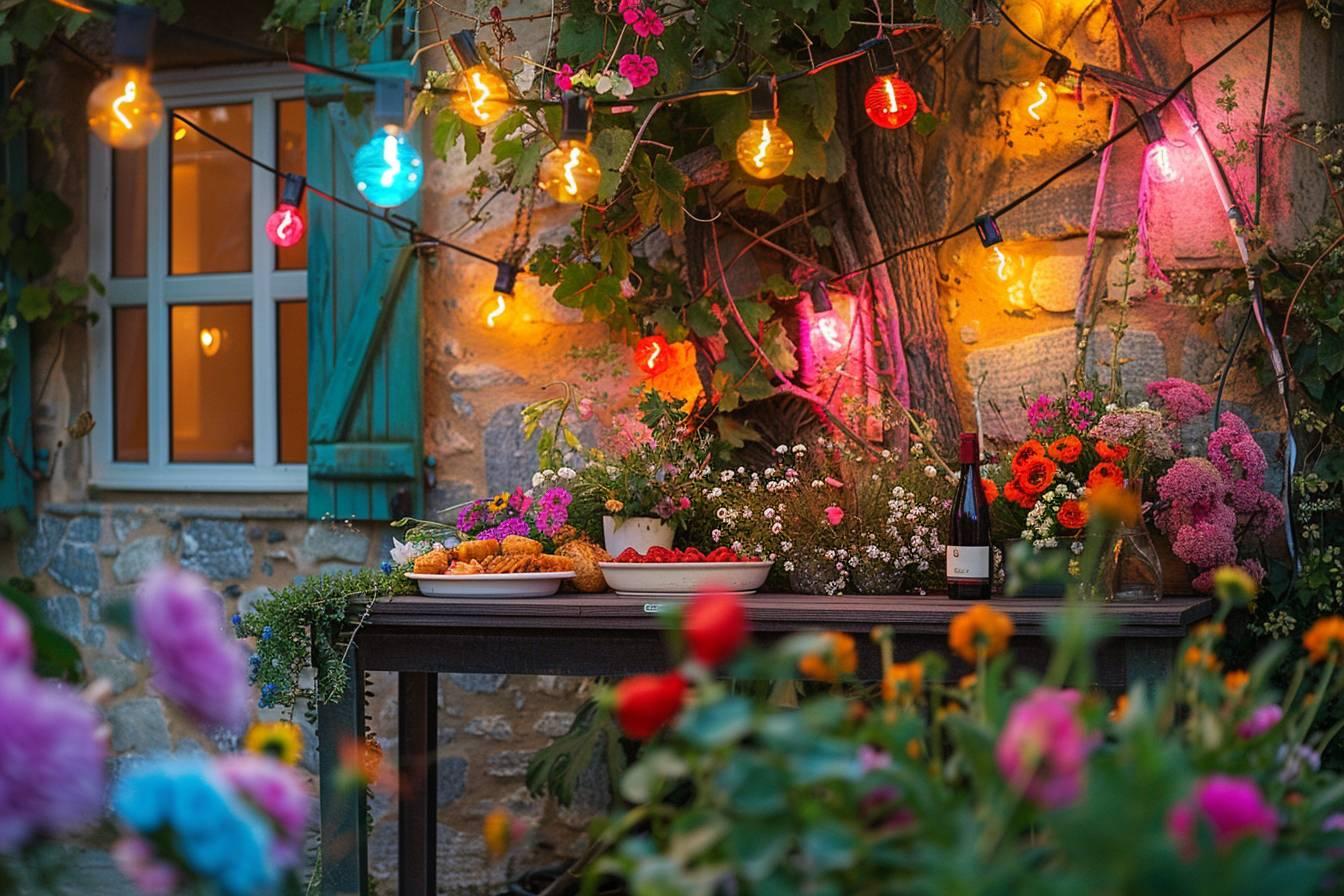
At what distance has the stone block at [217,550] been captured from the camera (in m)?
4.27

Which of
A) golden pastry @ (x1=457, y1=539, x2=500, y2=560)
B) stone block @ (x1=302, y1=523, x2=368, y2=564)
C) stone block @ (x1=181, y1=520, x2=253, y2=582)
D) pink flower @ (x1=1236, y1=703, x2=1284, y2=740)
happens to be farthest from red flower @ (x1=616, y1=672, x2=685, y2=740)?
stone block @ (x1=181, y1=520, x2=253, y2=582)

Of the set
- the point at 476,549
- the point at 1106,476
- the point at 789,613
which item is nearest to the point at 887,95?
the point at 1106,476

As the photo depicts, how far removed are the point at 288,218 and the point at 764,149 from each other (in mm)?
1244

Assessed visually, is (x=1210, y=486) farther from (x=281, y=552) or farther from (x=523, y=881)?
(x=281, y=552)

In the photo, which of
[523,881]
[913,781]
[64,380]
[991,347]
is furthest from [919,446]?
[64,380]

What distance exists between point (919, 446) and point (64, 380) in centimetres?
277

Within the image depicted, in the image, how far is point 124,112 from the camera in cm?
270

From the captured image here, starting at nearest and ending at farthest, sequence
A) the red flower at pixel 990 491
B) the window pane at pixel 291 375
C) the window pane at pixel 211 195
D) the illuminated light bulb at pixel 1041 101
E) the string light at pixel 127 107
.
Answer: the string light at pixel 127 107, the red flower at pixel 990 491, the illuminated light bulb at pixel 1041 101, the window pane at pixel 291 375, the window pane at pixel 211 195

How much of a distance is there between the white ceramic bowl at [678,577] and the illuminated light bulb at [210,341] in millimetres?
2055

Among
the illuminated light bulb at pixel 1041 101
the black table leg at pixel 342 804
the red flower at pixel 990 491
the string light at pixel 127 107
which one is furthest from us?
the illuminated light bulb at pixel 1041 101

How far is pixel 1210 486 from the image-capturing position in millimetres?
2766

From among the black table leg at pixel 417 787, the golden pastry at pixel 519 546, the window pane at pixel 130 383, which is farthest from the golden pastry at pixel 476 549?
the window pane at pixel 130 383

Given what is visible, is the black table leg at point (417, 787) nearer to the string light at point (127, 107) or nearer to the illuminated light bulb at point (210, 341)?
the string light at point (127, 107)

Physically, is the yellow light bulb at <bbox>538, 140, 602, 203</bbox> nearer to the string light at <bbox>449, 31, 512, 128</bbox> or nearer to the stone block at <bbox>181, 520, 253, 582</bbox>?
the string light at <bbox>449, 31, 512, 128</bbox>
